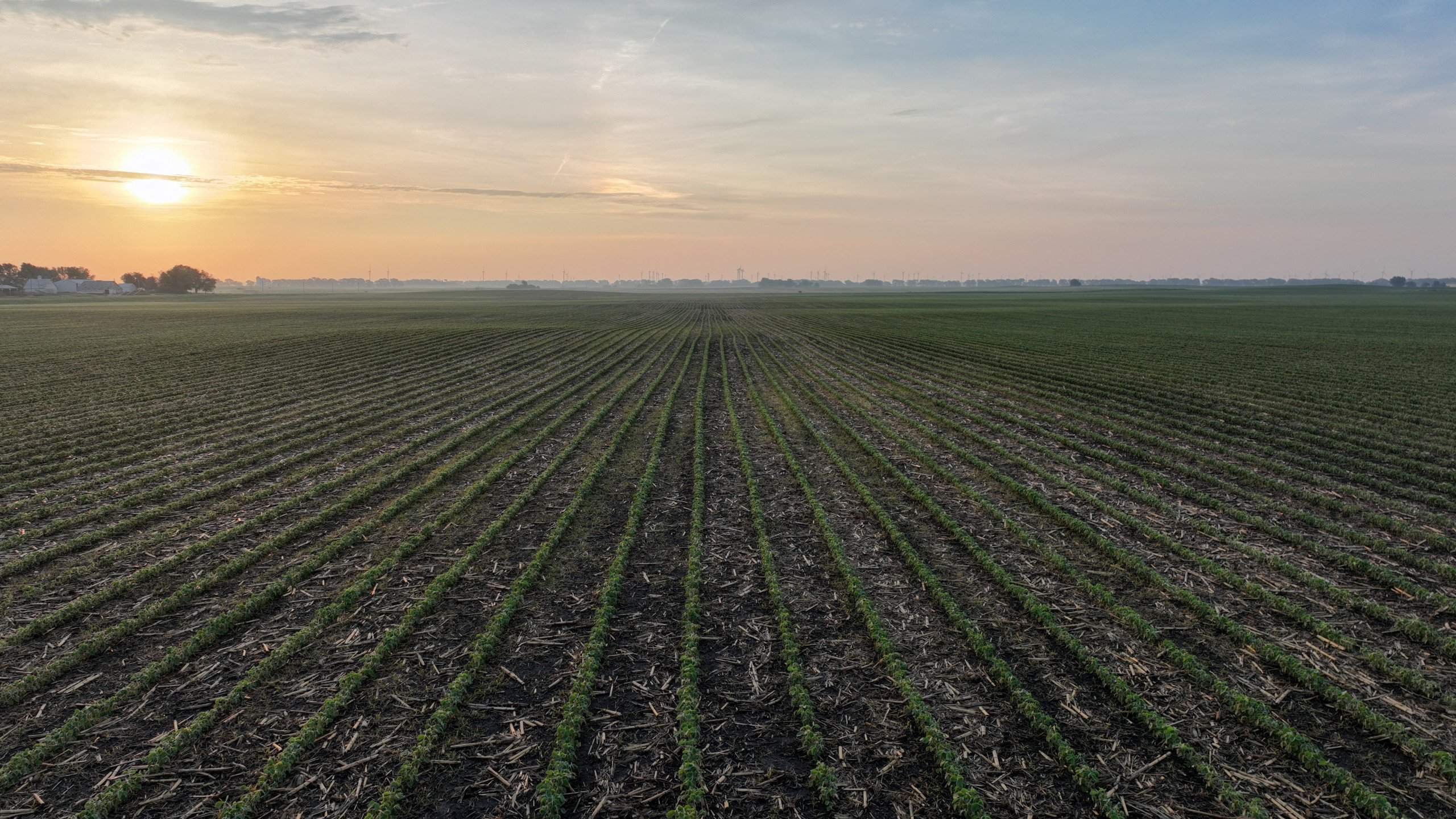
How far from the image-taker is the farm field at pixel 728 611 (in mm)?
5691

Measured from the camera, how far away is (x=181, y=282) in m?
155

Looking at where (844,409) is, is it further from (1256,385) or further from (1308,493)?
(1256,385)

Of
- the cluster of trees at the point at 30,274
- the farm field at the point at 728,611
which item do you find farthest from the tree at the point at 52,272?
the farm field at the point at 728,611

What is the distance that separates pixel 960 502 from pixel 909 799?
7414mm

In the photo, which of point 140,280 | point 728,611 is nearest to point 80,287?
point 140,280

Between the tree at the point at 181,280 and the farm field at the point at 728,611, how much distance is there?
168m

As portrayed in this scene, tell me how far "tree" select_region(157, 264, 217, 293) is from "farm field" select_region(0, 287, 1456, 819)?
16835 centimetres

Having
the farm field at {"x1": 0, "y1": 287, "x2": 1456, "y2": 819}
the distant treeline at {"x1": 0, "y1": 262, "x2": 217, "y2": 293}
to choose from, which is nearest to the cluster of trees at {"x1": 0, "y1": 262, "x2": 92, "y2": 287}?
the distant treeline at {"x1": 0, "y1": 262, "x2": 217, "y2": 293}

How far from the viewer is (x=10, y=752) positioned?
5.91 metres

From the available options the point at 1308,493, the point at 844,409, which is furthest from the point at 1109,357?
the point at 1308,493

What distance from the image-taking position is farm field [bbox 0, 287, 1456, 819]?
18.7 feet

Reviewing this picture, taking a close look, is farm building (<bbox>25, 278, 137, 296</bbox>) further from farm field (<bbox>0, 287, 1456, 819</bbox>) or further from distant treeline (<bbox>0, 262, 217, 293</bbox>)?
farm field (<bbox>0, 287, 1456, 819</bbox>)

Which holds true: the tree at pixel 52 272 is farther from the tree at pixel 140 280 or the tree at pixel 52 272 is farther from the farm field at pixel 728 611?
the farm field at pixel 728 611

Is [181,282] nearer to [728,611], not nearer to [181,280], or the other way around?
[181,280]
